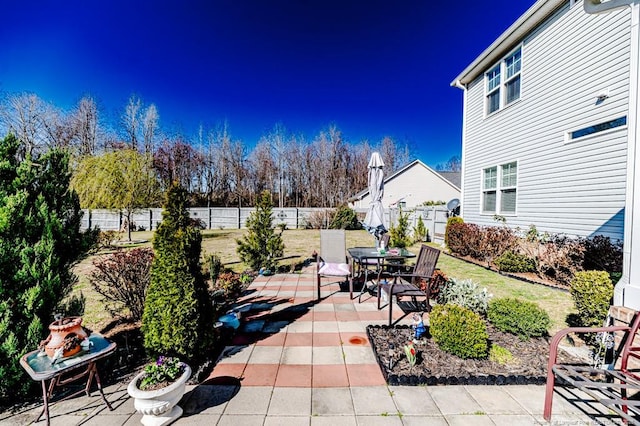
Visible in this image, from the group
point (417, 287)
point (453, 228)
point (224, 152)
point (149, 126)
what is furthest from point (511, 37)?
point (149, 126)

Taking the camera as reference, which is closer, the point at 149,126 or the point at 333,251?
the point at 333,251

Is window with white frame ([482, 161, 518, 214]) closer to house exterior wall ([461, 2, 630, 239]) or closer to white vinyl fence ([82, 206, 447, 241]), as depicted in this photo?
house exterior wall ([461, 2, 630, 239])

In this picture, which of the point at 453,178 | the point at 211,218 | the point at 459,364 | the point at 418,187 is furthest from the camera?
the point at 453,178

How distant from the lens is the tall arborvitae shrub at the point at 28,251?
7.89ft

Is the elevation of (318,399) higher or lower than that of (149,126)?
lower

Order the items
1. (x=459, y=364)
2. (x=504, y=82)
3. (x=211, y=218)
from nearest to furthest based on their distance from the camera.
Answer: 1. (x=459, y=364)
2. (x=504, y=82)
3. (x=211, y=218)

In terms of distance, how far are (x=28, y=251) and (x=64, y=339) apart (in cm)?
93

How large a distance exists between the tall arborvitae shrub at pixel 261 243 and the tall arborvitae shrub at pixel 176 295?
14.7 ft

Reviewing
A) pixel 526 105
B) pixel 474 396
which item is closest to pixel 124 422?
pixel 474 396

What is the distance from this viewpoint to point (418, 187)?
23516mm

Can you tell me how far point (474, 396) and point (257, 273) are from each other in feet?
19.0

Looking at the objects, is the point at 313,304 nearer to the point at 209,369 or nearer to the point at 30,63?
the point at 209,369

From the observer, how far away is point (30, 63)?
9461 mm

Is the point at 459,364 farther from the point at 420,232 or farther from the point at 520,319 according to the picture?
the point at 420,232
